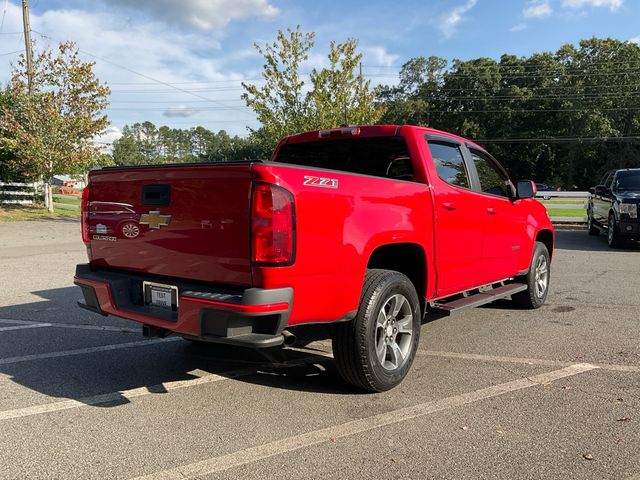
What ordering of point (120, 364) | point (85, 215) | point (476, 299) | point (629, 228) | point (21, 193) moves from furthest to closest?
point (21, 193)
point (629, 228)
point (476, 299)
point (120, 364)
point (85, 215)

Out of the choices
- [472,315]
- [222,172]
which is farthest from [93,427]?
[472,315]

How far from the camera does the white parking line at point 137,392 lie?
3486 millimetres

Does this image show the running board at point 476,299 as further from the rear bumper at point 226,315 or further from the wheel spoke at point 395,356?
the rear bumper at point 226,315

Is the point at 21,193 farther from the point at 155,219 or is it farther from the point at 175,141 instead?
the point at 175,141

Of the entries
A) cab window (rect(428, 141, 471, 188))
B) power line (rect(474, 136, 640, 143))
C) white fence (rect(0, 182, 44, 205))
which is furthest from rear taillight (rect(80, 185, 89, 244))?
power line (rect(474, 136, 640, 143))

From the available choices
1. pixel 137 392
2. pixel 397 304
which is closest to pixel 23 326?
pixel 137 392

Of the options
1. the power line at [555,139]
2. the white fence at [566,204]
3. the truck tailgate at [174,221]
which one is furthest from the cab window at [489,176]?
the power line at [555,139]

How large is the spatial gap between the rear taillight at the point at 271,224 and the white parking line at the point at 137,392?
Answer: 156 centimetres

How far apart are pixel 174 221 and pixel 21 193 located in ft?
78.4

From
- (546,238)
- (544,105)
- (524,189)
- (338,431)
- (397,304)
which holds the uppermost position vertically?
(544,105)

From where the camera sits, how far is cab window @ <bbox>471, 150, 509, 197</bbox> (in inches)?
214

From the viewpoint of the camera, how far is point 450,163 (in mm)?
4934

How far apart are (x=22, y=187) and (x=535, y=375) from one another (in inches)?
1012

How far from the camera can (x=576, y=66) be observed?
59938mm
